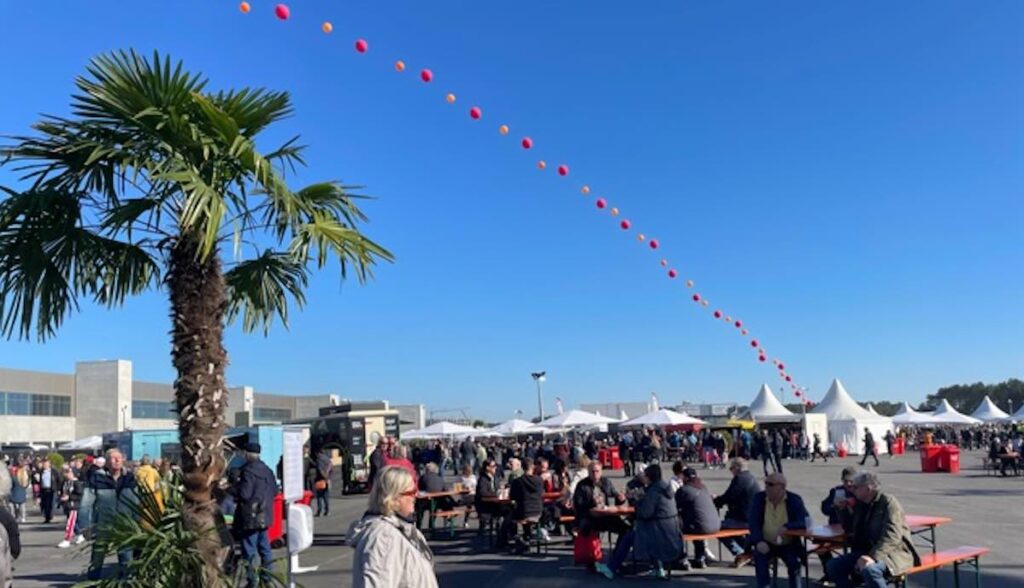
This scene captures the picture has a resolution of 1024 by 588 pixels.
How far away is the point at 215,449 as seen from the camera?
5.76 meters

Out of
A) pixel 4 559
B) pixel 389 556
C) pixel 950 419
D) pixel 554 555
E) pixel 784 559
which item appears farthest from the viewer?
pixel 950 419

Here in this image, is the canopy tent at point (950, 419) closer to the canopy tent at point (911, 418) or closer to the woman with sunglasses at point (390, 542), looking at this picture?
the canopy tent at point (911, 418)

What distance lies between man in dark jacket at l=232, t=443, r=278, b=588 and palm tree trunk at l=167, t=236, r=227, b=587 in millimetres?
2957

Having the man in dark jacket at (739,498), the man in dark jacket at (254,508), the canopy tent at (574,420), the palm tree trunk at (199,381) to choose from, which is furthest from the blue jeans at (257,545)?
the canopy tent at (574,420)

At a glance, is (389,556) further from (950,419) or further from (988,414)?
(988,414)

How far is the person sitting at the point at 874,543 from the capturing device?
666cm

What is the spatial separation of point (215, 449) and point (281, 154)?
248 cm

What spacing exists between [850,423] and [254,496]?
36.8m

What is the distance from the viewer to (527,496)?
11.6 metres

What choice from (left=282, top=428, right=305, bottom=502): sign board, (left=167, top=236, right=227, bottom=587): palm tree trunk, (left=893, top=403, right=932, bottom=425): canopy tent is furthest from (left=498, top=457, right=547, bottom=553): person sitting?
(left=893, top=403, right=932, bottom=425): canopy tent

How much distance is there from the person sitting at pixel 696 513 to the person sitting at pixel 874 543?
2633 mm

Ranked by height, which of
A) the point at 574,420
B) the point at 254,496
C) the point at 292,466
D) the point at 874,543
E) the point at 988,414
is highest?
the point at 292,466

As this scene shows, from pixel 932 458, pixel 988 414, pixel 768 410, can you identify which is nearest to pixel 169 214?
pixel 932 458

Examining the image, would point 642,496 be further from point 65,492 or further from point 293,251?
point 65,492
